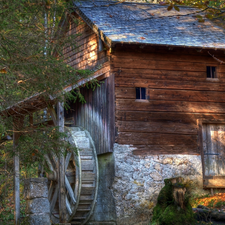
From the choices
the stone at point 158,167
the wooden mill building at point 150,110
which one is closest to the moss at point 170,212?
the wooden mill building at point 150,110

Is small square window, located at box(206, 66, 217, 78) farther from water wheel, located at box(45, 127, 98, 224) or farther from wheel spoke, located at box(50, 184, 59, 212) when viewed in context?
wheel spoke, located at box(50, 184, 59, 212)

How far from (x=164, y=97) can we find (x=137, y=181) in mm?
2434

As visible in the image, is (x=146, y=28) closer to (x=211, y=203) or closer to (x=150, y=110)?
(x=150, y=110)

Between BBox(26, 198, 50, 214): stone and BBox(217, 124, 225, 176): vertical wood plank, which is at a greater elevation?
BBox(217, 124, 225, 176): vertical wood plank

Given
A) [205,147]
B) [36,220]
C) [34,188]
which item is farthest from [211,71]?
[36,220]

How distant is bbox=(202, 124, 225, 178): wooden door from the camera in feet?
36.1

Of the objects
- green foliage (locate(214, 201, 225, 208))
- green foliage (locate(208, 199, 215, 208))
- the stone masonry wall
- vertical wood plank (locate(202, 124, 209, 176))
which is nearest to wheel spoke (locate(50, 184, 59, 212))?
the stone masonry wall

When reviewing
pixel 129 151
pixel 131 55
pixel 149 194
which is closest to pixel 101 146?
pixel 129 151

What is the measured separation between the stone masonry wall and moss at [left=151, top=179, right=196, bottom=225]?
4.58ft

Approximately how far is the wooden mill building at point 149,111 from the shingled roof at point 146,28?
3 centimetres

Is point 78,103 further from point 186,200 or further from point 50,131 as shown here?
point 186,200

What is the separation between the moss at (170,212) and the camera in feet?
25.2

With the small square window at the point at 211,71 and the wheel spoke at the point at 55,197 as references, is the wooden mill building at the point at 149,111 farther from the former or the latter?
the wheel spoke at the point at 55,197

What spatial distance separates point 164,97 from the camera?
10812 mm
